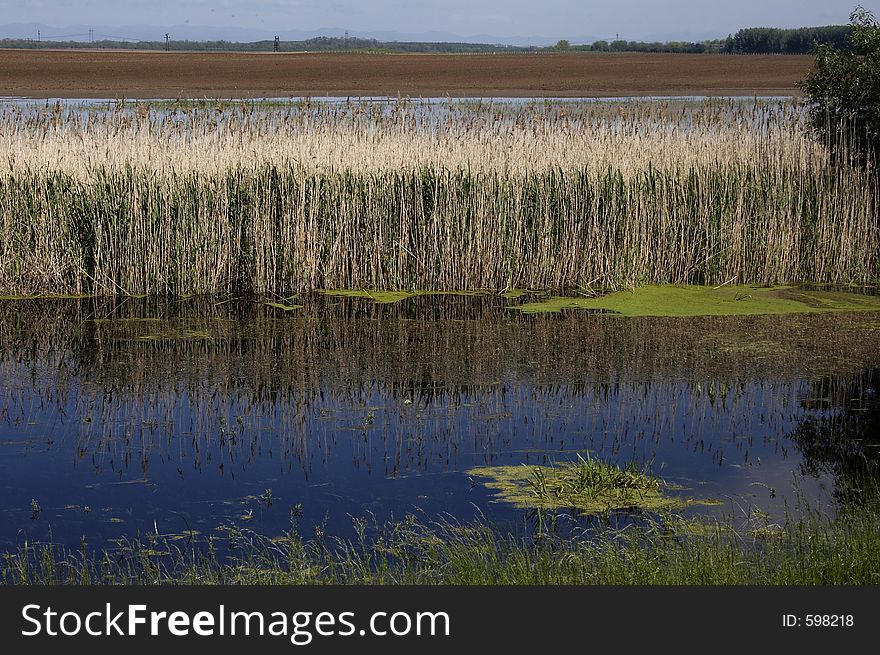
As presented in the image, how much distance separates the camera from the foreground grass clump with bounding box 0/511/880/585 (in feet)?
17.6

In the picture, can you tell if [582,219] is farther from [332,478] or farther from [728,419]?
[332,478]

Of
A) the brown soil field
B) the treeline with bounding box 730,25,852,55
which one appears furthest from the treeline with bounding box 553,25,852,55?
the brown soil field

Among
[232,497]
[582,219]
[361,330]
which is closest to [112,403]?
[232,497]

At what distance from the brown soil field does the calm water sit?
115ft

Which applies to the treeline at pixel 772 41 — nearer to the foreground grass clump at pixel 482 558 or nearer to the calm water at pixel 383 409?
the calm water at pixel 383 409

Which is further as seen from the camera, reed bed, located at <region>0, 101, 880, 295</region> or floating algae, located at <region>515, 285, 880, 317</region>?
reed bed, located at <region>0, 101, 880, 295</region>

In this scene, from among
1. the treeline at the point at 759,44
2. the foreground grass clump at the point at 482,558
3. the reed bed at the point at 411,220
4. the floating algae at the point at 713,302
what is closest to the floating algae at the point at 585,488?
the foreground grass clump at the point at 482,558

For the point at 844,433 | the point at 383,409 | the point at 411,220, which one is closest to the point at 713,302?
the point at 411,220

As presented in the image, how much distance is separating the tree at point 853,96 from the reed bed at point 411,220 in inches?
14.7

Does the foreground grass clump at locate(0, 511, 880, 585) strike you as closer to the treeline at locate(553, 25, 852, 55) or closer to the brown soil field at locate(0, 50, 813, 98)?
the brown soil field at locate(0, 50, 813, 98)

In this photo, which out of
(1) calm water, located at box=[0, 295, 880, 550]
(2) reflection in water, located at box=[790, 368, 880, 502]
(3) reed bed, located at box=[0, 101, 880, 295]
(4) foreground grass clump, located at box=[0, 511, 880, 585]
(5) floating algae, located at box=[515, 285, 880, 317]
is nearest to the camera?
(4) foreground grass clump, located at box=[0, 511, 880, 585]

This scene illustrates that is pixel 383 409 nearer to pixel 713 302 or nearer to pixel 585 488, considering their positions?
pixel 585 488

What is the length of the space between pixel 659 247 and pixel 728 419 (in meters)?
5.63

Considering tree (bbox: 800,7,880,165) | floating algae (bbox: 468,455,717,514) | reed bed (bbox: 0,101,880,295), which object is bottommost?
floating algae (bbox: 468,455,717,514)
